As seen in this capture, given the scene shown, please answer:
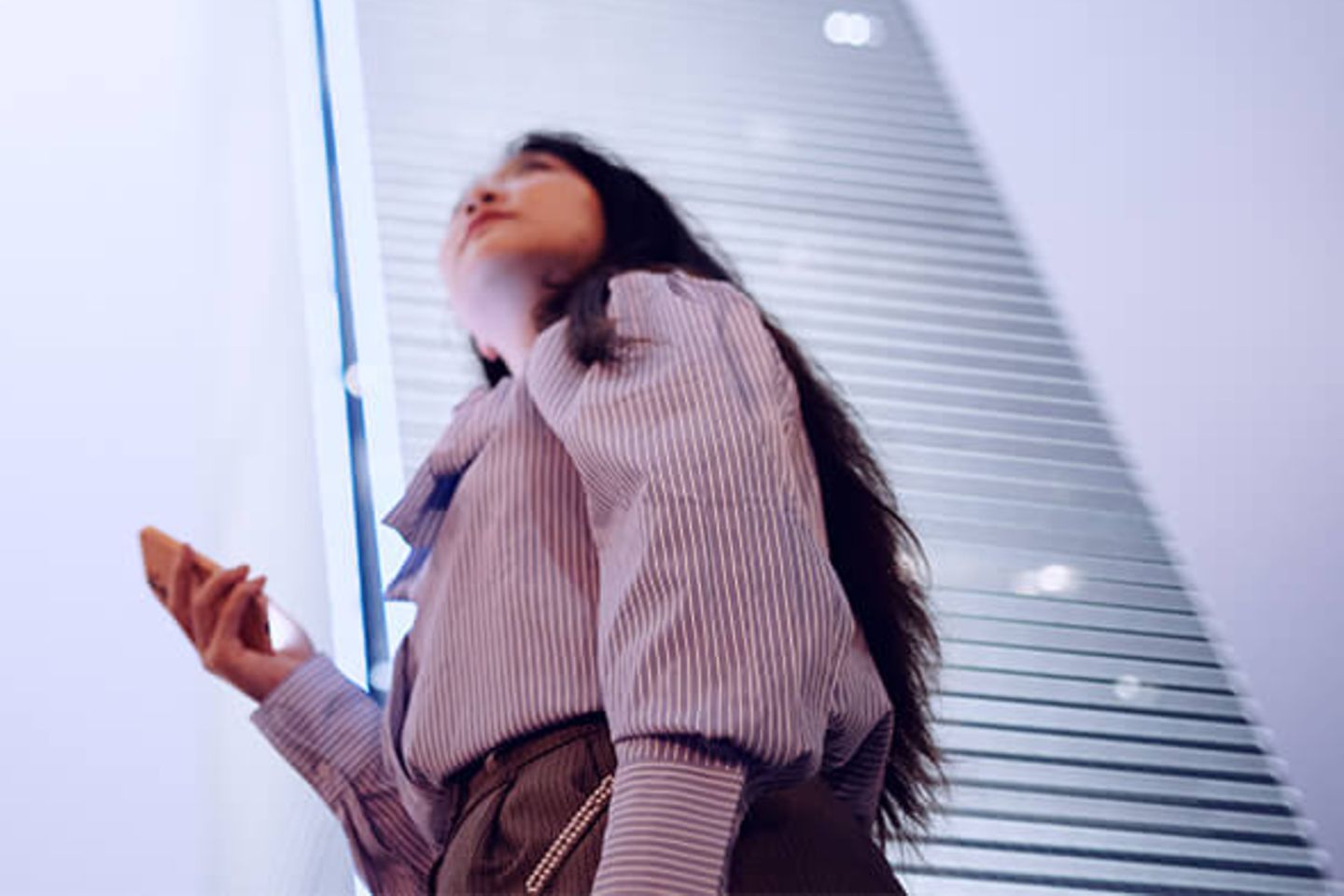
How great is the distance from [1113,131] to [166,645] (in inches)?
59.9

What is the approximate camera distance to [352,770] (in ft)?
2.57

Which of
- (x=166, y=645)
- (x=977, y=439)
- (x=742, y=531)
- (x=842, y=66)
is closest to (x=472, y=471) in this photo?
(x=742, y=531)

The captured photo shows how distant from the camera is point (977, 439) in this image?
5.71 ft

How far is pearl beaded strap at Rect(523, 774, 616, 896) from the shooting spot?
562 mm

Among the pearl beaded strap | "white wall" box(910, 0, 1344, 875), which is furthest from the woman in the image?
"white wall" box(910, 0, 1344, 875)

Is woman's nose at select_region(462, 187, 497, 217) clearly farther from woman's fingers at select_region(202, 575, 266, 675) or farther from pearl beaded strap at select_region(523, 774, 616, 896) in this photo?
pearl beaded strap at select_region(523, 774, 616, 896)

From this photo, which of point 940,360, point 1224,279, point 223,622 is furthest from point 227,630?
point 1224,279

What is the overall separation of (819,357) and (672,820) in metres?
1.35

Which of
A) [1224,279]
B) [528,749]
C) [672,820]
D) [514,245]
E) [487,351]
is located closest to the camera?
[672,820]

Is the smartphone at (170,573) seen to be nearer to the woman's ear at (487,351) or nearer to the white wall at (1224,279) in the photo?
the woman's ear at (487,351)

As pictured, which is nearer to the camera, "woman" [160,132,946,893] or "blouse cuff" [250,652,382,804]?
"woman" [160,132,946,893]

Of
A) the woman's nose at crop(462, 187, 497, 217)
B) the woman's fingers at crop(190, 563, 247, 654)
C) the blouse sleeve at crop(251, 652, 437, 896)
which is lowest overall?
the blouse sleeve at crop(251, 652, 437, 896)

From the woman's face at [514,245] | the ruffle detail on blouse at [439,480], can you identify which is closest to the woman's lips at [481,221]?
the woman's face at [514,245]

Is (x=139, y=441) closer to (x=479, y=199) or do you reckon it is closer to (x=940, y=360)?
(x=479, y=199)
